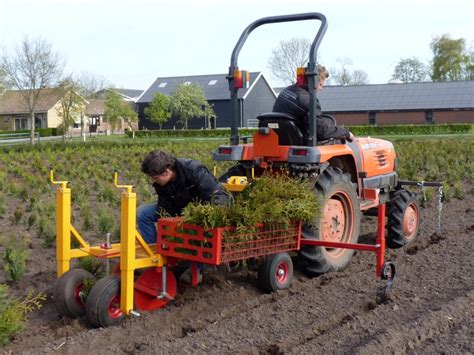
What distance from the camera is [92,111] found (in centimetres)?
6544

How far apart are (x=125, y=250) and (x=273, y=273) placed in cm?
151

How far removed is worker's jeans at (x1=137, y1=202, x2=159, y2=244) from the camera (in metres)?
5.84

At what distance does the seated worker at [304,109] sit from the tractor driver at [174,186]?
4.61ft

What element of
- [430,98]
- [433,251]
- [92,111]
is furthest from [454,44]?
[433,251]

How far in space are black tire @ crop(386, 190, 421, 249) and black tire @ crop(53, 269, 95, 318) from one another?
409 centimetres

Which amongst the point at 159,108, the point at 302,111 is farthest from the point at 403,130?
the point at 302,111

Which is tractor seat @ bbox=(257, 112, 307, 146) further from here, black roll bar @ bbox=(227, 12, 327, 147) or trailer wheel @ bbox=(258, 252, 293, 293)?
trailer wheel @ bbox=(258, 252, 293, 293)

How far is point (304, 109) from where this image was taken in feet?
20.9

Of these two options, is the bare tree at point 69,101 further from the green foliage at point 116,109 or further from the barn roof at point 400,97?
the barn roof at point 400,97

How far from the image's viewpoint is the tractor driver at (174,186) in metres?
5.21

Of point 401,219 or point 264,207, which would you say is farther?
point 401,219

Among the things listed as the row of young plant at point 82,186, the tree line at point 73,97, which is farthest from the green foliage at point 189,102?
the row of young plant at point 82,186

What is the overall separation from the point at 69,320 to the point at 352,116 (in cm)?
5054

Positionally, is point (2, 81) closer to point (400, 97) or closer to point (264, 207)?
point (264, 207)
